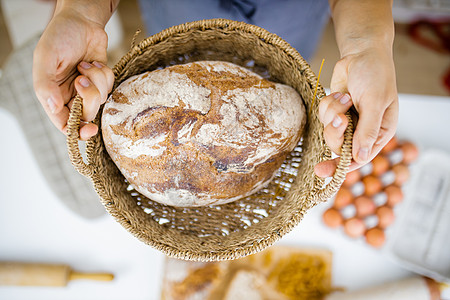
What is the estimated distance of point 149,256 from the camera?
1.17m

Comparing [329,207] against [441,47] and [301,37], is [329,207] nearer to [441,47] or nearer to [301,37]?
[301,37]

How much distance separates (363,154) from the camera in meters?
0.68

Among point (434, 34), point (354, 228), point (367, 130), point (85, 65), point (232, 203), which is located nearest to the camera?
point (367, 130)

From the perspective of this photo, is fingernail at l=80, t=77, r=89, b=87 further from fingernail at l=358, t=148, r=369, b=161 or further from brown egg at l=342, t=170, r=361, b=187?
brown egg at l=342, t=170, r=361, b=187

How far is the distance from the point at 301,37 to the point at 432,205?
0.81 meters

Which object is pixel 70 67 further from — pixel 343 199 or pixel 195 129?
pixel 343 199

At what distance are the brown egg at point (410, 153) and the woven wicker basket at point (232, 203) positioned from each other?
0.47 meters

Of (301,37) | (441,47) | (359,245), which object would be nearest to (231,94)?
(301,37)

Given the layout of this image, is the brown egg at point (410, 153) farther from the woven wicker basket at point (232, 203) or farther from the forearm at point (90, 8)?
the forearm at point (90, 8)

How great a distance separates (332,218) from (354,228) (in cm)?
8

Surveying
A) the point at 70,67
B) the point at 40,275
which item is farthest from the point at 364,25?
the point at 40,275

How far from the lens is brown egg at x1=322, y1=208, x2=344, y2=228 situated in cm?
116

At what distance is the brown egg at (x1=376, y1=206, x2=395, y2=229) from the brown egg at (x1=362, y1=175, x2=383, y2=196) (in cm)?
7

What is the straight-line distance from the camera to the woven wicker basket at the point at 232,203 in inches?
30.8
